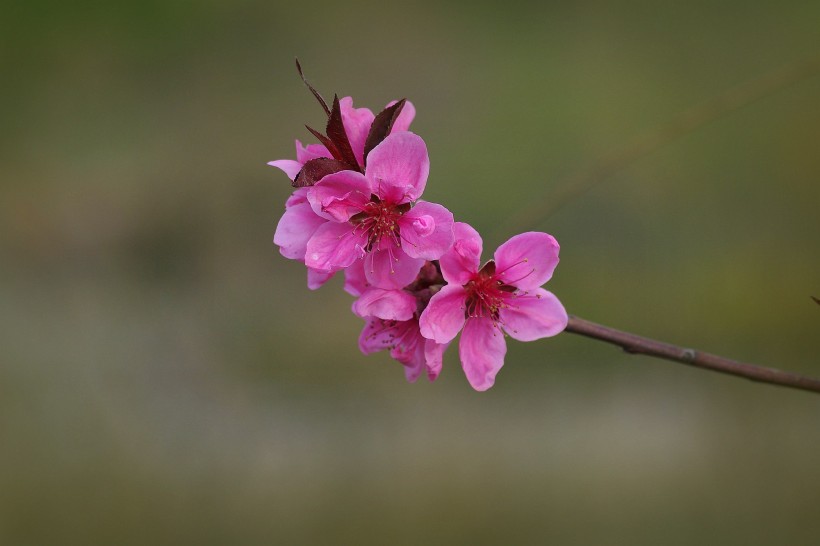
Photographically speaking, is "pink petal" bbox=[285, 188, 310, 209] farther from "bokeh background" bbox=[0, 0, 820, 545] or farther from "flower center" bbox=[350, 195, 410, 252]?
"bokeh background" bbox=[0, 0, 820, 545]

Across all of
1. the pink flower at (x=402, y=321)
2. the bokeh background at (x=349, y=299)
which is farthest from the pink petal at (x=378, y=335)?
the bokeh background at (x=349, y=299)

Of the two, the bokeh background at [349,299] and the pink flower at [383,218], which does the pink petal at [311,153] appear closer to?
the pink flower at [383,218]

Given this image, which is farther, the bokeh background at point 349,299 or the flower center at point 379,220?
the bokeh background at point 349,299

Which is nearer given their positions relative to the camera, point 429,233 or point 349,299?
point 429,233


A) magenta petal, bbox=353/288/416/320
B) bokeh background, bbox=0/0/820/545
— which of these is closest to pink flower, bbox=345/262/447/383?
magenta petal, bbox=353/288/416/320

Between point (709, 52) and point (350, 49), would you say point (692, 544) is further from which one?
point (350, 49)

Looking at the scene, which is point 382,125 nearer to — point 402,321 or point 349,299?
point 402,321

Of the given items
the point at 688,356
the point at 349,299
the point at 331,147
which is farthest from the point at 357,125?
the point at 349,299
